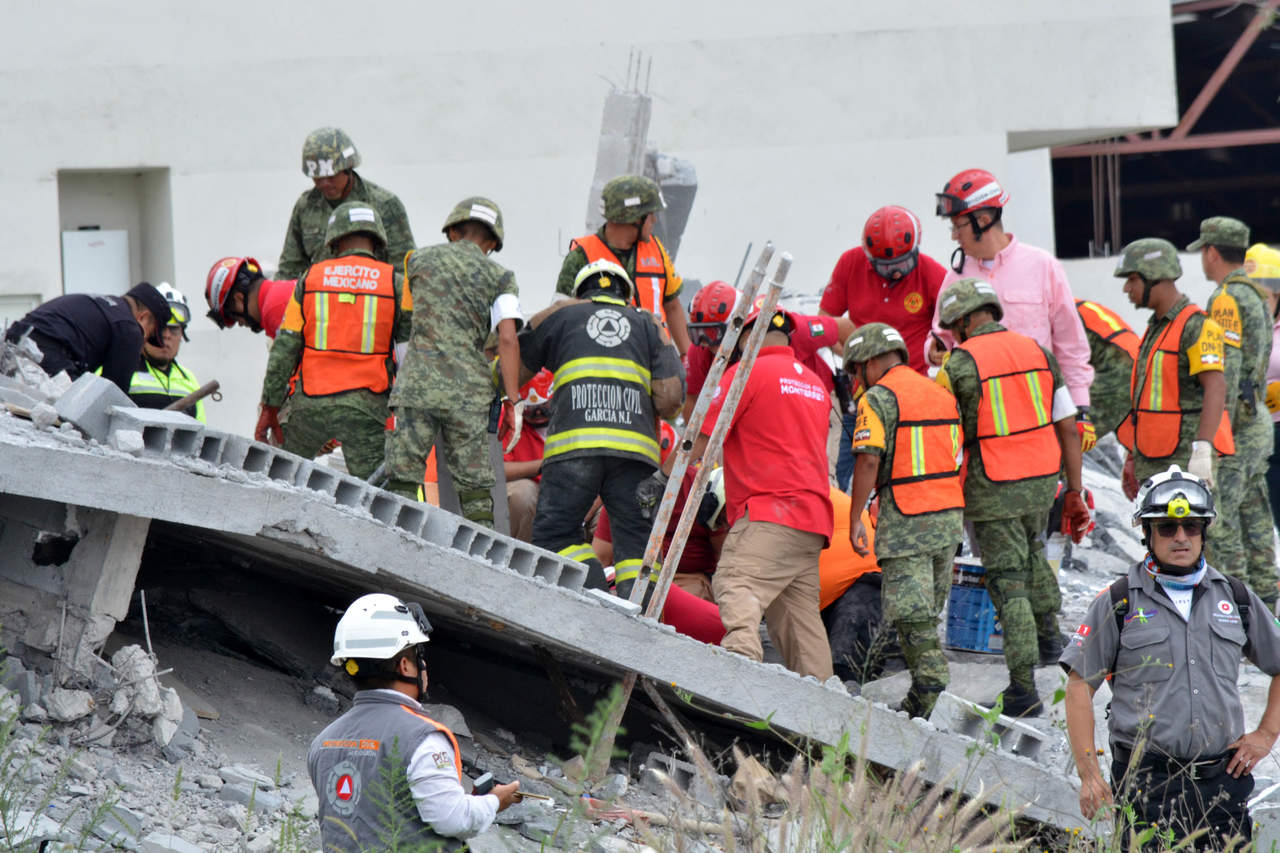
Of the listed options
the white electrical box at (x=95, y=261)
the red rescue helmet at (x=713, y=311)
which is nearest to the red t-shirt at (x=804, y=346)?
the red rescue helmet at (x=713, y=311)

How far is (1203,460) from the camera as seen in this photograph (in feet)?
23.5

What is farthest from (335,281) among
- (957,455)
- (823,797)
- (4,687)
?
(823,797)

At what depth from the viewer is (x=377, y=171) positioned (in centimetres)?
1393

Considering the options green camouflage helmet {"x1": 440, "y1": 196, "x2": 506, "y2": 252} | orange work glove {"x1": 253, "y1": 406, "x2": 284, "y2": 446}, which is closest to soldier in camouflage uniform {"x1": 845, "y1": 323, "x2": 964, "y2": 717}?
green camouflage helmet {"x1": 440, "y1": 196, "x2": 506, "y2": 252}

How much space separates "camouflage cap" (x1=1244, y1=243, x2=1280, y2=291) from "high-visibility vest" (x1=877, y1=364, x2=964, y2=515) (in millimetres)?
3408

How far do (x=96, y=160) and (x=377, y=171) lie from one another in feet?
8.28

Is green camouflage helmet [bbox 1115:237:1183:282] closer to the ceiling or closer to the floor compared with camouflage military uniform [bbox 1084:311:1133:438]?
closer to the ceiling

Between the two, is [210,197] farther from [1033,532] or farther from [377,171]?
[1033,532]

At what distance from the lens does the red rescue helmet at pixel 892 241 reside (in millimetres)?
7676

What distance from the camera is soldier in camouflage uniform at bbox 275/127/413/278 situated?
7.75 metres

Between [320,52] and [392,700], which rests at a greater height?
[320,52]

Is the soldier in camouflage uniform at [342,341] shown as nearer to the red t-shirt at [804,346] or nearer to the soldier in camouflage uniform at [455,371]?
the soldier in camouflage uniform at [455,371]

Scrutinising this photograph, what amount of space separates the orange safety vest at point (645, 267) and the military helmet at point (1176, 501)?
3433 mm

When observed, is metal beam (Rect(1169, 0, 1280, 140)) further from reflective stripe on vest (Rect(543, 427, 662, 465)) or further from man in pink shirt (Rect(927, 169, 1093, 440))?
reflective stripe on vest (Rect(543, 427, 662, 465))
